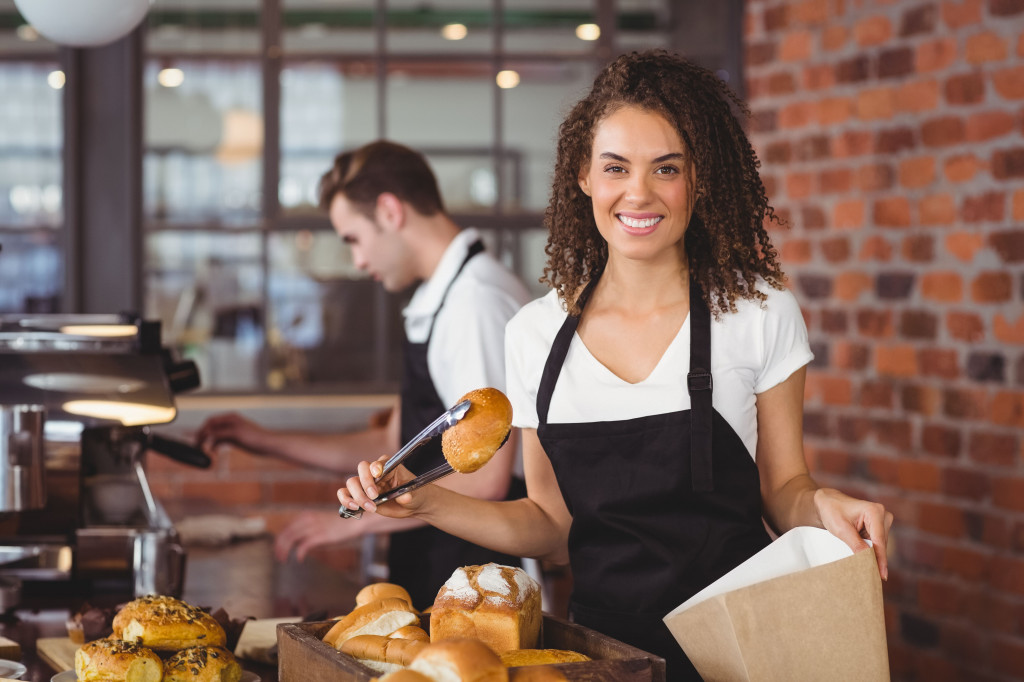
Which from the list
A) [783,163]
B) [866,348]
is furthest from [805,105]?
[866,348]

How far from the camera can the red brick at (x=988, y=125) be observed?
2271 millimetres

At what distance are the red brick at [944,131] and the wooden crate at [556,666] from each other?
5.06ft

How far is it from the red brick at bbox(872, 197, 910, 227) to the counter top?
53.7 inches

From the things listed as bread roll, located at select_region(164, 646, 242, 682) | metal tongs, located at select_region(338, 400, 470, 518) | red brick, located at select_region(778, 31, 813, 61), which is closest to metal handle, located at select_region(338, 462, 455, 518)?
metal tongs, located at select_region(338, 400, 470, 518)

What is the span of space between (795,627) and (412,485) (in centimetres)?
41

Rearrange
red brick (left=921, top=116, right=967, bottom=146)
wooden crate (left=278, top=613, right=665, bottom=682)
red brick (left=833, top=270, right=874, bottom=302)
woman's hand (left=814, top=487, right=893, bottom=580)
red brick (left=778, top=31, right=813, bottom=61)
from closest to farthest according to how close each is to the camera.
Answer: wooden crate (left=278, top=613, right=665, bottom=682) → woman's hand (left=814, top=487, right=893, bottom=580) → red brick (left=921, top=116, right=967, bottom=146) → red brick (left=833, top=270, right=874, bottom=302) → red brick (left=778, top=31, right=813, bottom=61)

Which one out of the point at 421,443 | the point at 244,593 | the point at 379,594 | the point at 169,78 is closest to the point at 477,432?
the point at 421,443

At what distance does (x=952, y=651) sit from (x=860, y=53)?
130 cm

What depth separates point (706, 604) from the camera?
116cm

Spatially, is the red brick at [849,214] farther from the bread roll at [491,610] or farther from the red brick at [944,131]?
the bread roll at [491,610]

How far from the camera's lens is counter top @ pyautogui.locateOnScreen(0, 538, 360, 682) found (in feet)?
5.46

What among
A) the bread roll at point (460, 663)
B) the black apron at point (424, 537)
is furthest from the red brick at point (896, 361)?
the bread roll at point (460, 663)

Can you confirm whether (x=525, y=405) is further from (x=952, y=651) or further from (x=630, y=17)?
(x=630, y=17)

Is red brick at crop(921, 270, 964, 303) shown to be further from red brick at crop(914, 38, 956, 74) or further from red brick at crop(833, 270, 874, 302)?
red brick at crop(914, 38, 956, 74)
